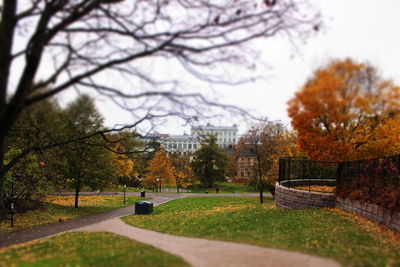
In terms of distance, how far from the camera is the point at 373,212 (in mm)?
12328

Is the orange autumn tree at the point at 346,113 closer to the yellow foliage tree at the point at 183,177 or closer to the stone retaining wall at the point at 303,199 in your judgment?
Result: the stone retaining wall at the point at 303,199

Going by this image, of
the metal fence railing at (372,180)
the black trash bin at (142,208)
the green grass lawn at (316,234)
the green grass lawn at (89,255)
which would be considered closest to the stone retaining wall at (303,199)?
the metal fence railing at (372,180)

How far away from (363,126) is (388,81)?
2105mm

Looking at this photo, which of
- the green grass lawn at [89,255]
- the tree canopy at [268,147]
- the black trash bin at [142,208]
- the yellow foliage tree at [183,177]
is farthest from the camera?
the yellow foliage tree at [183,177]

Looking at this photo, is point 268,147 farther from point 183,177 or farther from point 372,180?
point 372,180

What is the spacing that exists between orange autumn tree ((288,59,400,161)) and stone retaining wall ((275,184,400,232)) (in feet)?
6.47

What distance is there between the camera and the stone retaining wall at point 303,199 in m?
16.2

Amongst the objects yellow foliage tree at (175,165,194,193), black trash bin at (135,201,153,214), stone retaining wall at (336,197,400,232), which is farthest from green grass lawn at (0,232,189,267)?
yellow foliage tree at (175,165,194,193)

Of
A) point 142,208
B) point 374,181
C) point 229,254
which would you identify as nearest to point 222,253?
point 229,254

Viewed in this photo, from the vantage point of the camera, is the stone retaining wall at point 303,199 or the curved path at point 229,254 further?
the stone retaining wall at point 303,199

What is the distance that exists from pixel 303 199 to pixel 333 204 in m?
1.47

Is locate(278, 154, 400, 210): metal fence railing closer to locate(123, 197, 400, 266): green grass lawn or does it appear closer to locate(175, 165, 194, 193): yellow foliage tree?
locate(123, 197, 400, 266): green grass lawn

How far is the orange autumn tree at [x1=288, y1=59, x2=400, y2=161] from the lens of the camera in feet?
31.5

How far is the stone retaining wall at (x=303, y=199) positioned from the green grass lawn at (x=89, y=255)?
980 centimetres
